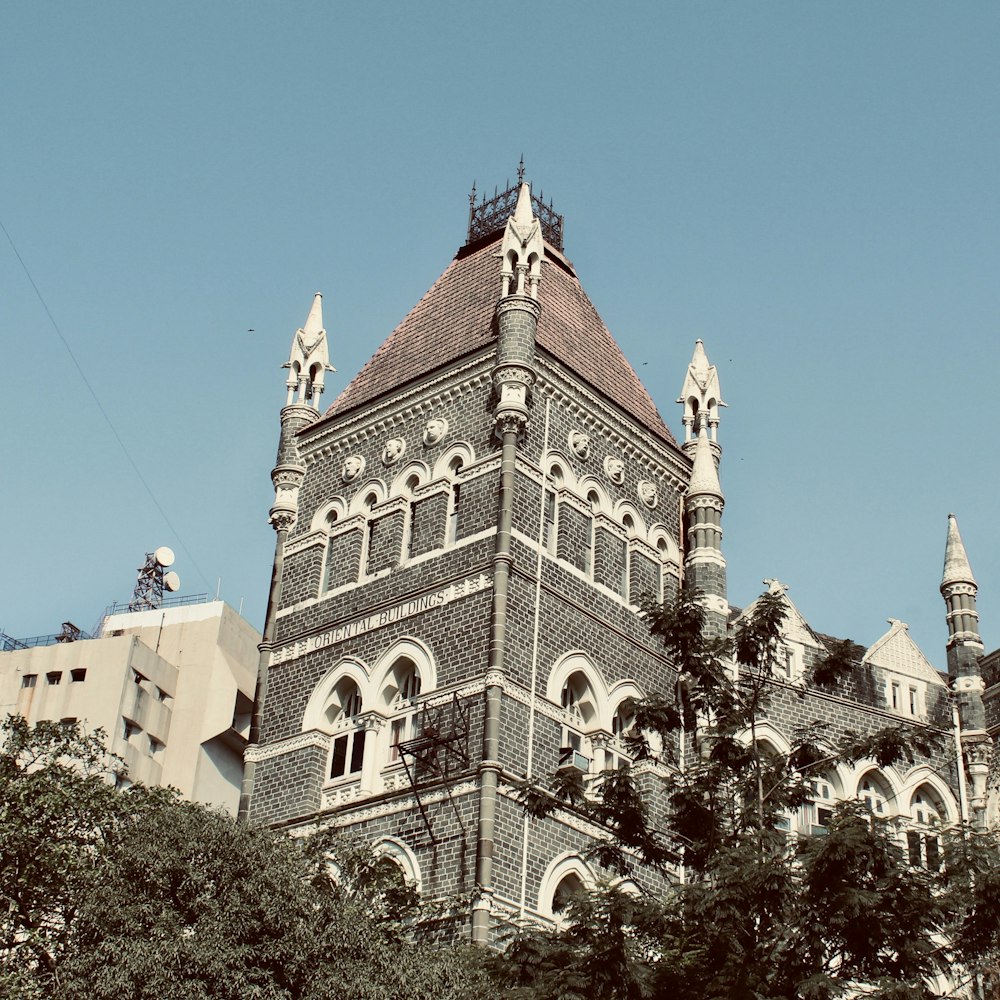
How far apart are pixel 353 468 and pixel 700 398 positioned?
9497 millimetres

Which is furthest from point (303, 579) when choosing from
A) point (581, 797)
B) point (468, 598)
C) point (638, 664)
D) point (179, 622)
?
point (179, 622)

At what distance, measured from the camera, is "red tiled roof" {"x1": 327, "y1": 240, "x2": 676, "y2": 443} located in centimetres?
3797

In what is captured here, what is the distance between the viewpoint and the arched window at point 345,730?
109 ft

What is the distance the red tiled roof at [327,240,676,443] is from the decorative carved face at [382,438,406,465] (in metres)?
1.41

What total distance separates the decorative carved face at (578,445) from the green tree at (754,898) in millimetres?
11814

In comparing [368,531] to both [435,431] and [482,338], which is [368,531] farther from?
[482,338]

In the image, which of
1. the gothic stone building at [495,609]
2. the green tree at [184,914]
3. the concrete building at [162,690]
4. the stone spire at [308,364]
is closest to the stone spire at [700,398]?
the gothic stone building at [495,609]

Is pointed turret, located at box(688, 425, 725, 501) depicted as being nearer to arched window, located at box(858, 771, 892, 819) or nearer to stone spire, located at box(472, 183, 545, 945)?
stone spire, located at box(472, 183, 545, 945)

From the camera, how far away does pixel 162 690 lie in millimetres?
59344

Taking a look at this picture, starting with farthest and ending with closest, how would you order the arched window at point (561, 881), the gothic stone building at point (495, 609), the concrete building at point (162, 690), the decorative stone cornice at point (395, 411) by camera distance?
1. the concrete building at point (162, 690)
2. the decorative stone cornice at point (395, 411)
3. the gothic stone building at point (495, 609)
4. the arched window at point (561, 881)

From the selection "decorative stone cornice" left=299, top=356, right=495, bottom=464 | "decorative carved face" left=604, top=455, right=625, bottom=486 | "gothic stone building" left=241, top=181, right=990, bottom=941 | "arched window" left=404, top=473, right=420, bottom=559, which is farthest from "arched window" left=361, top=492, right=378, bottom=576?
"decorative carved face" left=604, top=455, right=625, bottom=486

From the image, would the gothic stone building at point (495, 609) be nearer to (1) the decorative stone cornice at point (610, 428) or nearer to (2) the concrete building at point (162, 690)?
(1) the decorative stone cornice at point (610, 428)

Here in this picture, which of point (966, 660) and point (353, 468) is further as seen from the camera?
point (353, 468)

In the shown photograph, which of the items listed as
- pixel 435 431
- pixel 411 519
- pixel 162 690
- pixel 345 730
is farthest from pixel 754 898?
pixel 162 690
